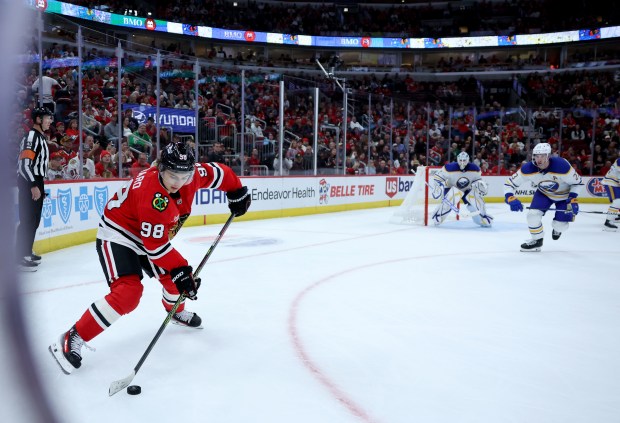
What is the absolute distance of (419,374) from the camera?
8.45ft

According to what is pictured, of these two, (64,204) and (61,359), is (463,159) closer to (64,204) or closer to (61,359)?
(64,204)

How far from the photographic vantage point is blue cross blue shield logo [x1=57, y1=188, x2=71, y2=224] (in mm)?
6266

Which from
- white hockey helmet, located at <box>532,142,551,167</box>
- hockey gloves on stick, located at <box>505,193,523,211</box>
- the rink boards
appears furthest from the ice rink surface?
white hockey helmet, located at <box>532,142,551,167</box>

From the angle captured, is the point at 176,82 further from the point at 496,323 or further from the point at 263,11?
the point at 263,11

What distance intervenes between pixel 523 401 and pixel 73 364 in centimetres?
196

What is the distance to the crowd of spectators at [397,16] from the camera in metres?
28.8

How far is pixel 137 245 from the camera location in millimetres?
2770

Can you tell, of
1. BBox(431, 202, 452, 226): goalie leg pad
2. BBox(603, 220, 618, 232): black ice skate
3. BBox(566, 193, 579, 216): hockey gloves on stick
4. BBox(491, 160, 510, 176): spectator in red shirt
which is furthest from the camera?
BBox(491, 160, 510, 176): spectator in red shirt

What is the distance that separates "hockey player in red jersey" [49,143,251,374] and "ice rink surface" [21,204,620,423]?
205 mm

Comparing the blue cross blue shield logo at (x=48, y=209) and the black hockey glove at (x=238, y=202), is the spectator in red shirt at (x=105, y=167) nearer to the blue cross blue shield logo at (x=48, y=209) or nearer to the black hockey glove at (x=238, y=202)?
the blue cross blue shield logo at (x=48, y=209)

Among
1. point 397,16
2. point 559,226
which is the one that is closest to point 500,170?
point 559,226

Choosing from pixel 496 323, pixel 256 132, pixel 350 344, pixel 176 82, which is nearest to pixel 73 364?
pixel 350 344

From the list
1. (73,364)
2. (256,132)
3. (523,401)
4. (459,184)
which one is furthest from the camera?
(256,132)

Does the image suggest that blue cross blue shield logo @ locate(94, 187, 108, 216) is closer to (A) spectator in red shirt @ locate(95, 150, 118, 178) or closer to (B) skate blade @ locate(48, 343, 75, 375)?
(A) spectator in red shirt @ locate(95, 150, 118, 178)
